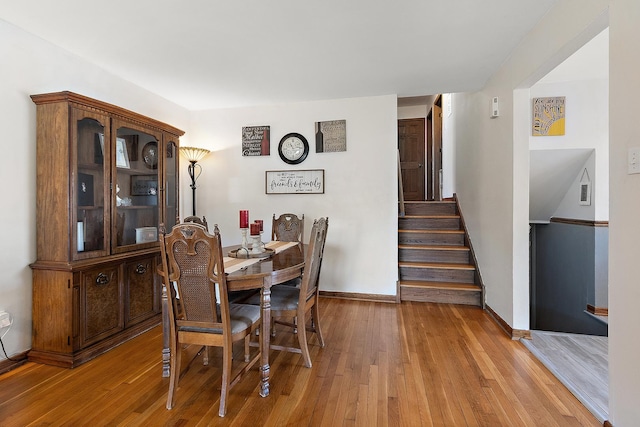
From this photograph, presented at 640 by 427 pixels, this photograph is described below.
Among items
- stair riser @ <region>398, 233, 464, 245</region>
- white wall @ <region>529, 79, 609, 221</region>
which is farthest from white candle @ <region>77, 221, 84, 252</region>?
white wall @ <region>529, 79, 609, 221</region>

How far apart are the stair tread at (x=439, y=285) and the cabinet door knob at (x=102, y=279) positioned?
2906 mm

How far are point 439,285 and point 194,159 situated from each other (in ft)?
11.1

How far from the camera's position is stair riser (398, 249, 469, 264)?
376 centimetres

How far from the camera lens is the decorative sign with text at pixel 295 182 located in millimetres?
3699

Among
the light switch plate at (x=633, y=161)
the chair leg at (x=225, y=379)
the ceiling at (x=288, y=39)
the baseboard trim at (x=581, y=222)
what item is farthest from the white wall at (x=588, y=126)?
the chair leg at (x=225, y=379)

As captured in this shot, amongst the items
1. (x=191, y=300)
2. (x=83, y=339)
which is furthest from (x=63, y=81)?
(x=191, y=300)

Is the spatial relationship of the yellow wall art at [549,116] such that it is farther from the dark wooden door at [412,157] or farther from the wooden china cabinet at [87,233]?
the wooden china cabinet at [87,233]

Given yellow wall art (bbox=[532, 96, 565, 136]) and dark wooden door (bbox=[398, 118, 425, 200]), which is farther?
dark wooden door (bbox=[398, 118, 425, 200])

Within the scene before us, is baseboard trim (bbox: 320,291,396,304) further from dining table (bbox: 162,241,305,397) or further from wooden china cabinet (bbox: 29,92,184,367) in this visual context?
wooden china cabinet (bbox: 29,92,184,367)

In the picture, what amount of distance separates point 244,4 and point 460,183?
11.8 feet

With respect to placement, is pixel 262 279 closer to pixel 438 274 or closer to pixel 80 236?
pixel 80 236

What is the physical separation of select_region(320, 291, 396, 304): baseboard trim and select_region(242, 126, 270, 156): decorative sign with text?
196 cm

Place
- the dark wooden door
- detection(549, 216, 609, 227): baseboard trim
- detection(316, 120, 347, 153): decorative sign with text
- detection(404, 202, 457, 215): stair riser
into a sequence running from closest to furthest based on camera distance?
detection(549, 216, 609, 227): baseboard trim < detection(316, 120, 347, 153): decorative sign with text < detection(404, 202, 457, 215): stair riser < the dark wooden door

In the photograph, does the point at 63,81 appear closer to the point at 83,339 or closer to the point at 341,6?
the point at 83,339
